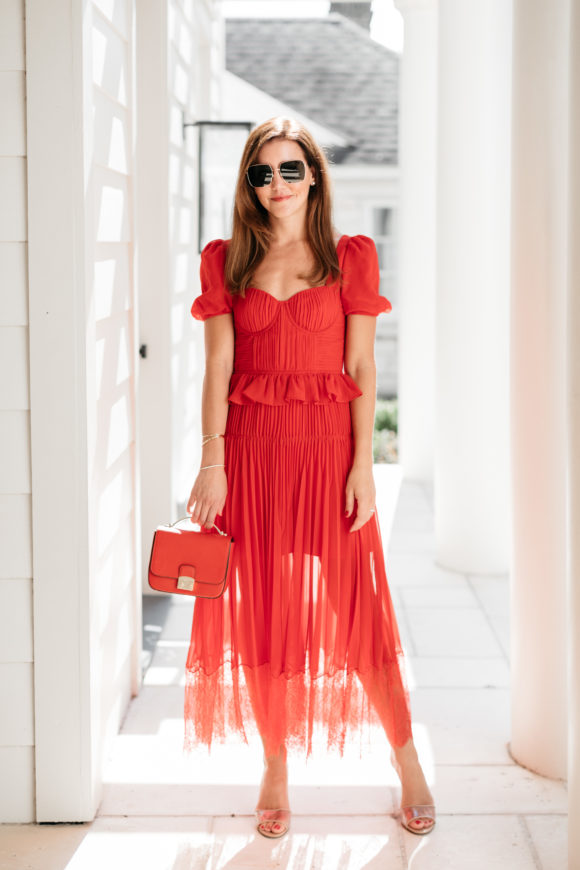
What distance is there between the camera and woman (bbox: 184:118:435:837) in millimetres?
2635

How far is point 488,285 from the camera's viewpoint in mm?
5176

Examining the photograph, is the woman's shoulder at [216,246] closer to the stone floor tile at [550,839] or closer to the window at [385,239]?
the stone floor tile at [550,839]

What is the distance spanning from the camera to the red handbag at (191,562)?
2570mm

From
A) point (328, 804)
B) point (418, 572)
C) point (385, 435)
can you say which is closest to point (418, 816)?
point (328, 804)

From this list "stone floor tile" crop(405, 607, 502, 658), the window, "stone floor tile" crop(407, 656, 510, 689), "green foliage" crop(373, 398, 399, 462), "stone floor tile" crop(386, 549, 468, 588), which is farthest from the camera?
the window

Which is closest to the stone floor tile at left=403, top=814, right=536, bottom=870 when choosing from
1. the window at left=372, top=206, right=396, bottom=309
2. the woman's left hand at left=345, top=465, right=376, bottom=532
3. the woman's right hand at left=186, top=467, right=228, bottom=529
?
the woman's left hand at left=345, top=465, right=376, bottom=532

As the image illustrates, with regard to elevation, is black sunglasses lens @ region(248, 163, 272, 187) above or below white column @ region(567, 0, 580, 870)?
above

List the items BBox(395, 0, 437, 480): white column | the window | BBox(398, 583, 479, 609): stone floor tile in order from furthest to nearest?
1. the window
2. BBox(395, 0, 437, 480): white column
3. BBox(398, 583, 479, 609): stone floor tile

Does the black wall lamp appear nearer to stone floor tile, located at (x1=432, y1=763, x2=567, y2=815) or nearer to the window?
stone floor tile, located at (x1=432, y1=763, x2=567, y2=815)

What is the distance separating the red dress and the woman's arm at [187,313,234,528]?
3 cm

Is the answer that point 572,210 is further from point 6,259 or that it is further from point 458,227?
point 458,227

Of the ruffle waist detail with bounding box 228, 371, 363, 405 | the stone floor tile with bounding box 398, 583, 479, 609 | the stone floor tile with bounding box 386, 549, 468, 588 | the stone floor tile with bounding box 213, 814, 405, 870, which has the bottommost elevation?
the stone floor tile with bounding box 213, 814, 405, 870

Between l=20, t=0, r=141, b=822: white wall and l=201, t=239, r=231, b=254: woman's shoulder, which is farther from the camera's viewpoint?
l=201, t=239, r=231, b=254: woman's shoulder

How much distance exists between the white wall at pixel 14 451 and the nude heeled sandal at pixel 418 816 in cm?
96
